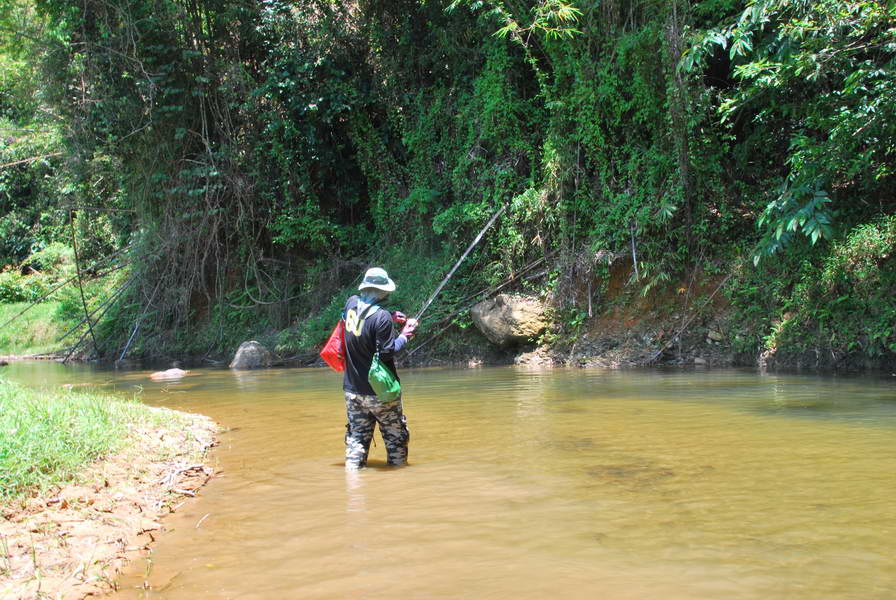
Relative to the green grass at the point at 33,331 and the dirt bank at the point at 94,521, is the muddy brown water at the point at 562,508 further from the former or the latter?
the green grass at the point at 33,331

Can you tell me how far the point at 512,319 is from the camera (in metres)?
14.2

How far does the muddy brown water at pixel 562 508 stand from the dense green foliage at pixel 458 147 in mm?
Result: 4041

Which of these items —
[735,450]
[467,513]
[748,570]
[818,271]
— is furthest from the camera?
[818,271]

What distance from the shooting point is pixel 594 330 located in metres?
14.0

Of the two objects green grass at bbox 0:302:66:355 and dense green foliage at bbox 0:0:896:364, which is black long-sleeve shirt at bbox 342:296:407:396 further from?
green grass at bbox 0:302:66:355

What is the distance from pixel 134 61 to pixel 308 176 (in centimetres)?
464

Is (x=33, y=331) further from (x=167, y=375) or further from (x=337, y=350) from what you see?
(x=337, y=350)

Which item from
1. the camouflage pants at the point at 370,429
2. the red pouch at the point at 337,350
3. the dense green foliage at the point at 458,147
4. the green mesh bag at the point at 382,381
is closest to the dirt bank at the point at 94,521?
the camouflage pants at the point at 370,429

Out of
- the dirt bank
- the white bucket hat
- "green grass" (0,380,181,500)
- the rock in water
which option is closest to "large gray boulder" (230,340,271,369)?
the rock in water

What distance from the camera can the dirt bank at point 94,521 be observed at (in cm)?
346

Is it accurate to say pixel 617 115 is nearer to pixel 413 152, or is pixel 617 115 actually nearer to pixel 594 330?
pixel 594 330

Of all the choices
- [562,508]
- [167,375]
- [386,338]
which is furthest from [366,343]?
[167,375]

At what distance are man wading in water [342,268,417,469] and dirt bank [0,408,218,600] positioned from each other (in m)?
1.20

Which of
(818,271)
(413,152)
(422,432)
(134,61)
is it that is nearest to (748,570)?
(422,432)
